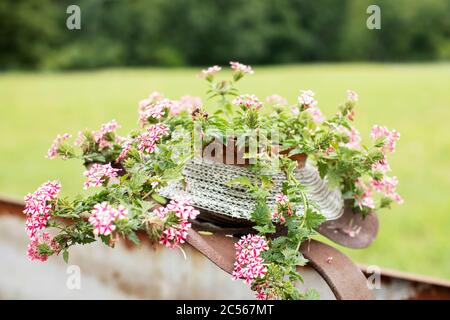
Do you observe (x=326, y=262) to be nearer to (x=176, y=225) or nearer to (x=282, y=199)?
(x=282, y=199)

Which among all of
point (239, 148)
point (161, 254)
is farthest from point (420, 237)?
point (239, 148)

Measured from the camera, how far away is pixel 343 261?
4.23 ft

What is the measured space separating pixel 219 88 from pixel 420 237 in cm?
278

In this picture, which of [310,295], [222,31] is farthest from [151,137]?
[222,31]

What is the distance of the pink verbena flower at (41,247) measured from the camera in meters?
1.11

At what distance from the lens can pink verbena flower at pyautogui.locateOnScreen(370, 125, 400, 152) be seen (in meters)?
1.29

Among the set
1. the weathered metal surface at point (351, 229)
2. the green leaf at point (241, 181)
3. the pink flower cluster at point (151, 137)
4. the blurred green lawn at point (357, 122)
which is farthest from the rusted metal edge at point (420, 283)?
the blurred green lawn at point (357, 122)

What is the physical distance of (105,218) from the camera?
97cm

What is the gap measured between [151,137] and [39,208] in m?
0.25

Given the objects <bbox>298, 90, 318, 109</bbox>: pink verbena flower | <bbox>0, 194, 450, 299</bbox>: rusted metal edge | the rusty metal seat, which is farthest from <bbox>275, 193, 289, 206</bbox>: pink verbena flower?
<bbox>0, 194, 450, 299</bbox>: rusted metal edge

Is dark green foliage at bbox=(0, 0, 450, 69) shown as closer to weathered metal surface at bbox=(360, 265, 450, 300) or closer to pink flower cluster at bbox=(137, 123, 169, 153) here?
weathered metal surface at bbox=(360, 265, 450, 300)

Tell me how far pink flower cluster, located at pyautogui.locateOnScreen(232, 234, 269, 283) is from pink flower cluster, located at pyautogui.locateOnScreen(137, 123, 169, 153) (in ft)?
0.84

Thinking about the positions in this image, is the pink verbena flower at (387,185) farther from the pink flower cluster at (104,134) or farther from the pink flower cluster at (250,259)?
the pink flower cluster at (104,134)
